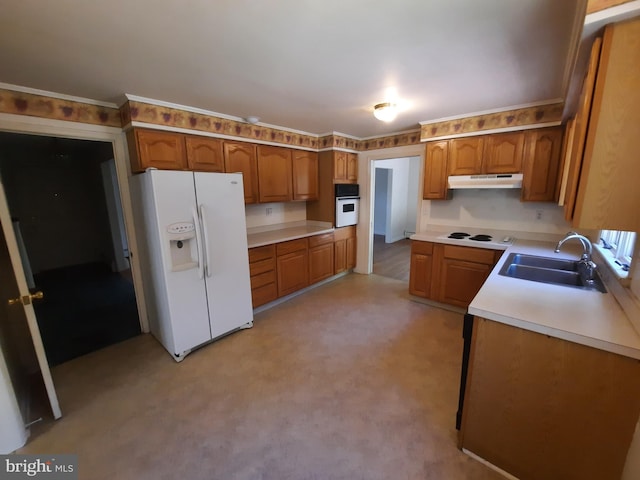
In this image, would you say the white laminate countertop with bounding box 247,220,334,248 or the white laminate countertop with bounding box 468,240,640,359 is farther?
the white laminate countertop with bounding box 247,220,334,248

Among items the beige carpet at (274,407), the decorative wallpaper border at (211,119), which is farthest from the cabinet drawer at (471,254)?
the decorative wallpaper border at (211,119)

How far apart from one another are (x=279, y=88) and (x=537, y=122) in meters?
2.61

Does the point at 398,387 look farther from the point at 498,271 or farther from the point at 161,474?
the point at 161,474

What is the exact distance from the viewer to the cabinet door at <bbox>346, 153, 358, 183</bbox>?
167 inches

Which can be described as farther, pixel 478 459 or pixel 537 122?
pixel 537 122

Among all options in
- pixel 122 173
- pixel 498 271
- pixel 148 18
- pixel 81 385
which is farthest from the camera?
pixel 122 173

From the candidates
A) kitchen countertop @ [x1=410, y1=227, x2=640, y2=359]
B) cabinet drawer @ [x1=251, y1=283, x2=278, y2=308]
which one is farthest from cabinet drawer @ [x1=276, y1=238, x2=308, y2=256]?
kitchen countertop @ [x1=410, y1=227, x2=640, y2=359]

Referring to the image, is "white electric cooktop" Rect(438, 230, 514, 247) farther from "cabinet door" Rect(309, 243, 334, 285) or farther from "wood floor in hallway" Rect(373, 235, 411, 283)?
"cabinet door" Rect(309, 243, 334, 285)

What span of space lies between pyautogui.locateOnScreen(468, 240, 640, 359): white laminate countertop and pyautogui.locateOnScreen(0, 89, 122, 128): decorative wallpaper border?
3.33m

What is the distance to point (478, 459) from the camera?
1500mm

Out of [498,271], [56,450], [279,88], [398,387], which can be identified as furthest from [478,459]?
[279,88]

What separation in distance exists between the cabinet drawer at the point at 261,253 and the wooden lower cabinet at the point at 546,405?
7.76ft

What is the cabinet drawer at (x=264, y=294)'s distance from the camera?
10.4 feet

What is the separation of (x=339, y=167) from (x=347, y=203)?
0.58 metres
